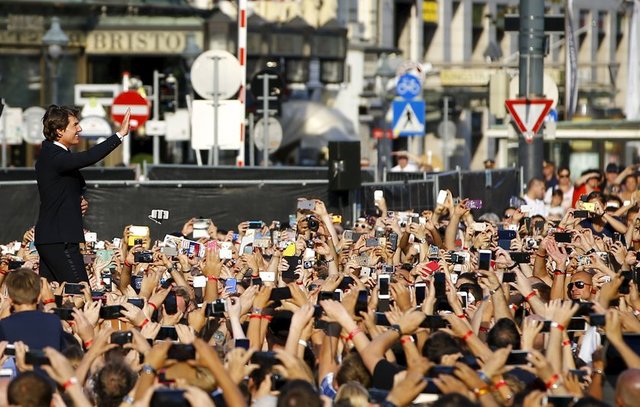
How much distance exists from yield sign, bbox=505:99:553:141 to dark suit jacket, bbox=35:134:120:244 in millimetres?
12080

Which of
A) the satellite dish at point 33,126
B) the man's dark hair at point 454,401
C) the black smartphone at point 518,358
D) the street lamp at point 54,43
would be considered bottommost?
the black smartphone at point 518,358

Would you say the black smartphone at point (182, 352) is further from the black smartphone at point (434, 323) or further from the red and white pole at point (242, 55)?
the red and white pole at point (242, 55)

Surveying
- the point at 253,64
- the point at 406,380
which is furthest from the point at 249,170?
the point at 253,64

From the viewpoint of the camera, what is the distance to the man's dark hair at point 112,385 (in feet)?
29.0

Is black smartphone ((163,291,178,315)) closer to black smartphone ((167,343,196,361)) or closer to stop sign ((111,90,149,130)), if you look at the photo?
black smartphone ((167,343,196,361))

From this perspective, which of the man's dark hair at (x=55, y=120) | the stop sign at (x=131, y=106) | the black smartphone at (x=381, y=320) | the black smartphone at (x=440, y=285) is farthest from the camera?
the stop sign at (x=131, y=106)

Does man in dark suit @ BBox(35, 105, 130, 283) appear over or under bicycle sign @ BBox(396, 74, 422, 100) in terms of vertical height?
under

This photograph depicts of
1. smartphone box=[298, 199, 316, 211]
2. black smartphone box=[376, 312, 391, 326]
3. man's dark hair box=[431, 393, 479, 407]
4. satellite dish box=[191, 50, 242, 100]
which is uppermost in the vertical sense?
satellite dish box=[191, 50, 242, 100]

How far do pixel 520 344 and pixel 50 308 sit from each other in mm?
2452

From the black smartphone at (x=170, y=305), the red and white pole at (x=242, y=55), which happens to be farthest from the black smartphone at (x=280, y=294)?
the red and white pole at (x=242, y=55)

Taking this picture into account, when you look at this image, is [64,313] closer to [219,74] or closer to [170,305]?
[170,305]

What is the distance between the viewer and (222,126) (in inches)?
1009

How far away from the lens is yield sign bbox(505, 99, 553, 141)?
82.4ft

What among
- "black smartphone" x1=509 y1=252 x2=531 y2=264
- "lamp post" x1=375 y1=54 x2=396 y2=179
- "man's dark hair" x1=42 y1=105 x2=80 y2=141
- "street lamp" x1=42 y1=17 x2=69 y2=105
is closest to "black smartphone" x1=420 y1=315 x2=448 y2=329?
"black smartphone" x1=509 y1=252 x2=531 y2=264
